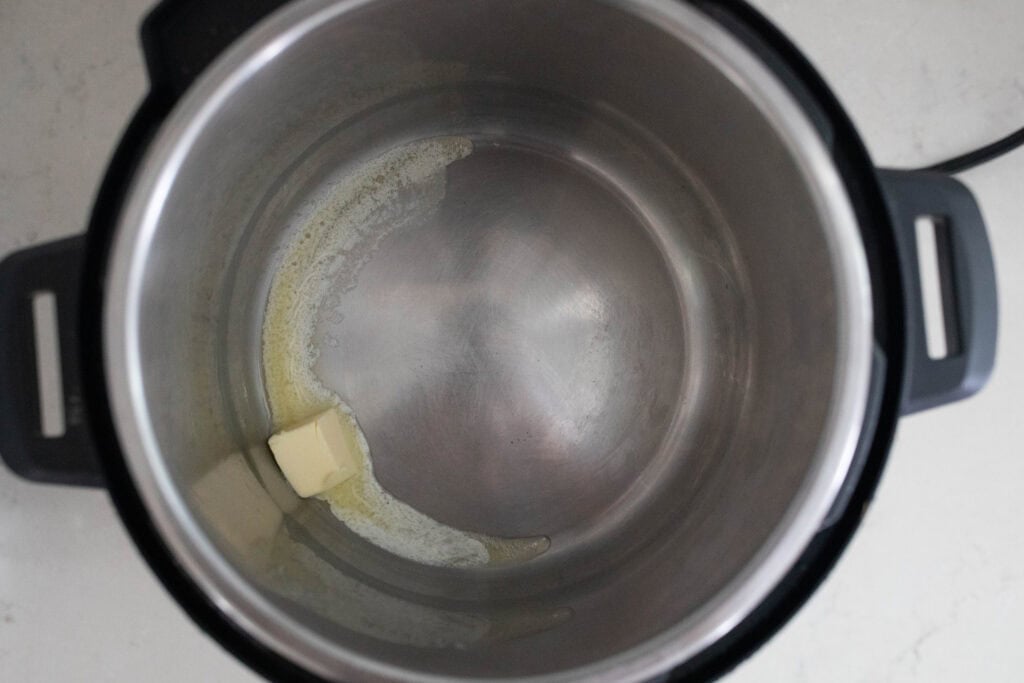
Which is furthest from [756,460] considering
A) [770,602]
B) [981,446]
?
[981,446]

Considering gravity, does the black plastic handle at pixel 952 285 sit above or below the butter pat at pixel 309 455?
above

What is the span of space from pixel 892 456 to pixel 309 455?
0.48 m

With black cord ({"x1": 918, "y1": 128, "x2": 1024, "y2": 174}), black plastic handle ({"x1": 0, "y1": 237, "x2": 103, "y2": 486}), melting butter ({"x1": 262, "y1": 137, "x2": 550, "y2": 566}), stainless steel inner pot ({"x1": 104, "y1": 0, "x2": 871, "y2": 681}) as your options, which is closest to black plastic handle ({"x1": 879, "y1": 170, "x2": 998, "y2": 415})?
stainless steel inner pot ({"x1": 104, "y1": 0, "x2": 871, "y2": 681})

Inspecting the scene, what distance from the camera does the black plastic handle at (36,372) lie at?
0.44 m

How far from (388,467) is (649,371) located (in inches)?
9.4

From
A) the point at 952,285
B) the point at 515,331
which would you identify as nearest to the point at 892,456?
the point at 952,285

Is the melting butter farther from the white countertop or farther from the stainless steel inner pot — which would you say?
the white countertop

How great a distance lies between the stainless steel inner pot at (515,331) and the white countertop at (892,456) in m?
0.16

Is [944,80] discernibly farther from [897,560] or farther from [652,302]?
[897,560]

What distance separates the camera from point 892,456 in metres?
0.65

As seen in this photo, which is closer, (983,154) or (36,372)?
(36,372)

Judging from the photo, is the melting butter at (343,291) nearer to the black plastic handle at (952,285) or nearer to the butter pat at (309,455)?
the butter pat at (309,455)

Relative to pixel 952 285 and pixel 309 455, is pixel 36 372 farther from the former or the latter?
pixel 952 285

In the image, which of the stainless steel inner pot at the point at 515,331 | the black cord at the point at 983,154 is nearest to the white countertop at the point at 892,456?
the black cord at the point at 983,154
